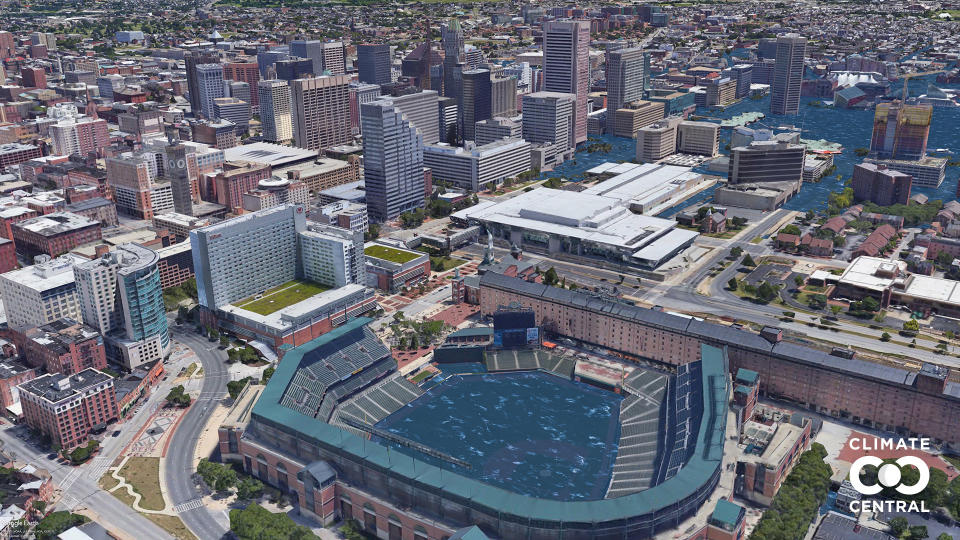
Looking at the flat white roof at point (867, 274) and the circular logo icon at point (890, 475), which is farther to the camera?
the flat white roof at point (867, 274)

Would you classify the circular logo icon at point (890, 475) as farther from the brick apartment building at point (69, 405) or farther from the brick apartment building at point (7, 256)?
the brick apartment building at point (7, 256)

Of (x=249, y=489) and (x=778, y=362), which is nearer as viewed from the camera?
(x=249, y=489)

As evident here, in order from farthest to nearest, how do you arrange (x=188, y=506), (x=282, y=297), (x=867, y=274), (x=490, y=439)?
(x=867, y=274) → (x=282, y=297) → (x=490, y=439) → (x=188, y=506)

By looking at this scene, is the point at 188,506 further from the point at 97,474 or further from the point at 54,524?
the point at 97,474

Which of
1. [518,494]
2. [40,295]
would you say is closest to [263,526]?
[518,494]

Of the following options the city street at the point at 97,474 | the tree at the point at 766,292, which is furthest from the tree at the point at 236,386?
the tree at the point at 766,292

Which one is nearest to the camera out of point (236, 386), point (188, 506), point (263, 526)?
point (263, 526)
